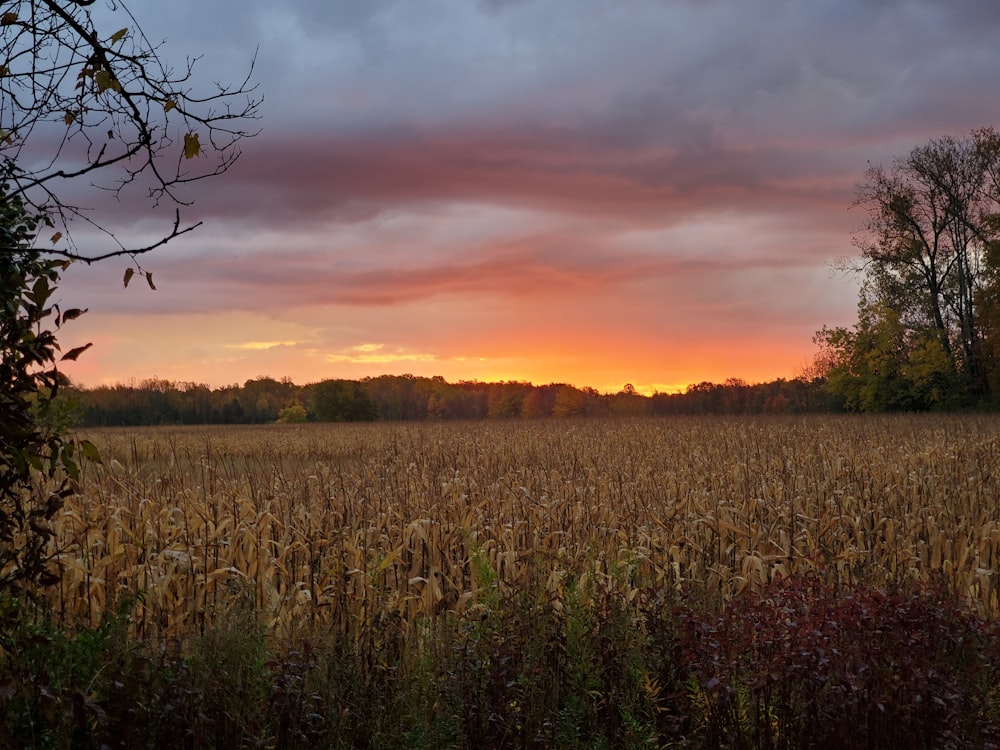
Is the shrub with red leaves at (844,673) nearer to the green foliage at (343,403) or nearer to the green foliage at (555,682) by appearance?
the green foliage at (555,682)

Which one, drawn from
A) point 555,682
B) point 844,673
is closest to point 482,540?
point 555,682

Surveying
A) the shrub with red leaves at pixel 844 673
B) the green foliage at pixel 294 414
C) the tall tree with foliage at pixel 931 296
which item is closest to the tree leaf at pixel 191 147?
the shrub with red leaves at pixel 844 673

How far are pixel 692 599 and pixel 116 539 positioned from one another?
5.69 metres

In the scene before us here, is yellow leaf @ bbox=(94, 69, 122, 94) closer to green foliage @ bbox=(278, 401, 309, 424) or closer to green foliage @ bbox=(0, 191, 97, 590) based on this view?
green foliage @ bbox=(0, 191, 97, 590)

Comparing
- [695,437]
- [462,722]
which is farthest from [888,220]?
[462,722]

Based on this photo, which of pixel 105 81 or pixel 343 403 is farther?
pixel 343 403

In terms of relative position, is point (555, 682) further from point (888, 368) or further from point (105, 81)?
point (888, 368)

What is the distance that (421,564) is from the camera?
8008 mm

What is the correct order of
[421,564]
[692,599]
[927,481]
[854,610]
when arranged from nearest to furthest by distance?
[854,610] < [692,599] < [421,564] < [927,481]

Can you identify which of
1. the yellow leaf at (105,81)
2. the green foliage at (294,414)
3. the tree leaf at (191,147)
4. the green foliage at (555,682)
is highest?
the yellow leaf at (105,81)

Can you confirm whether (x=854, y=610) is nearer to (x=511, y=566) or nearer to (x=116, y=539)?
(x=511, y=566)

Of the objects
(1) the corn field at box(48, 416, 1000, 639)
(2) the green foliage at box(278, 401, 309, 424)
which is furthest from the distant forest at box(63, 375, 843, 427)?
(1) the corn field at box(48, 416, 1000, 639)

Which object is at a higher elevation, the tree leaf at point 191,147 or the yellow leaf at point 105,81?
the yellow leaf at point 105,81

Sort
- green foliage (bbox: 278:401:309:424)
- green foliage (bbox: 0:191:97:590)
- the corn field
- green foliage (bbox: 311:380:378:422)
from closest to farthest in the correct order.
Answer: green foliage (bbox: 0:191:97:590)
the corn field
green foliage (bbox: 311:380:378:422)
green foliage (bbox: 278:401:309:424)
